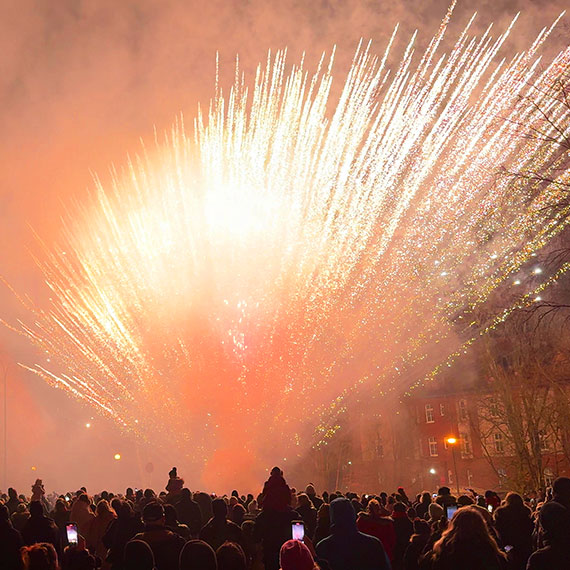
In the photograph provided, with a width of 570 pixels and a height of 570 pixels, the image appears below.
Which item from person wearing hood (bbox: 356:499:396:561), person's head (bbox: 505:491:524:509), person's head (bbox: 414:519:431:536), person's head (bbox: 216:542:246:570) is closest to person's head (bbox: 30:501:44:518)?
person wearing hood (bbox: 356:499:396:561)

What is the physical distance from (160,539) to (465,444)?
53.2m

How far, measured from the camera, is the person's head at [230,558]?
17.5 feet

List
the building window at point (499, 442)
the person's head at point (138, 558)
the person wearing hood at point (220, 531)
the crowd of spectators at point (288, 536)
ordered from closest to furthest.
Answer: the crowd of spectators at point (288, 536)
the person's head at point (138, 558)
the person wearing hood at point (220, 531)
the building window at point (499, 442)

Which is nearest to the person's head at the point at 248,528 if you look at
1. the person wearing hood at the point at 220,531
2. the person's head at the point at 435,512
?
the person wearing hood at the point at 220,531

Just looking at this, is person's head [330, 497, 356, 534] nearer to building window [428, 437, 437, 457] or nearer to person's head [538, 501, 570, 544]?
person's head [538, 501, 570, 544]

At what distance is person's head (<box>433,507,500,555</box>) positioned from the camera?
4.68m

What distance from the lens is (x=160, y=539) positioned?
253 inches

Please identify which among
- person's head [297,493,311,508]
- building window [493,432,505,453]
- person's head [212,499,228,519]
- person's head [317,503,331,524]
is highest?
building window [493,432,505,453]

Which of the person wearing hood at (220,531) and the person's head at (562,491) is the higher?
the person's head at (562,491)

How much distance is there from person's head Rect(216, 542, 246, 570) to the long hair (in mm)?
1478

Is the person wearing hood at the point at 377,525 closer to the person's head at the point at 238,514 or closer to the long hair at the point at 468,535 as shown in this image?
the person's head at the point at 238,514

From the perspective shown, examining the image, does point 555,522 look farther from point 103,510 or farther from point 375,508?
point 103,510

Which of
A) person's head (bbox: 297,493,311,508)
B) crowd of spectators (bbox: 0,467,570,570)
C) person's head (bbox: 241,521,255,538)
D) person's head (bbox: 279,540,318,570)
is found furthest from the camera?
person's head (bbox: 297,493,311,508)

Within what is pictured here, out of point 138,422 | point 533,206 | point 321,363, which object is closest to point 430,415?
point 321,363
